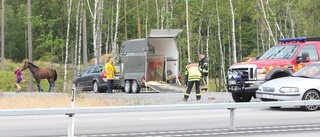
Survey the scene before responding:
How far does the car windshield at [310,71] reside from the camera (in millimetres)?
18109

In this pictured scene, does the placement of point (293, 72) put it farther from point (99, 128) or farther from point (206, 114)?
point (99, 128)

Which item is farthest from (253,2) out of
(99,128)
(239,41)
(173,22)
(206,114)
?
(99,128)

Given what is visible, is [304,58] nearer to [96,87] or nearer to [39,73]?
[96,87]

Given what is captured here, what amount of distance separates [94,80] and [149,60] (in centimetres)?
406

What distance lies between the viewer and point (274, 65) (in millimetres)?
19812

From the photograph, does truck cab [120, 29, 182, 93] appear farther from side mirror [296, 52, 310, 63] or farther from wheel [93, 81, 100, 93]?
side mirror [296, 52, 310, 63]

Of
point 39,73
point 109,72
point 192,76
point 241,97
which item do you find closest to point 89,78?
point 39,73

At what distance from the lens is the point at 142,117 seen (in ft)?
52.6

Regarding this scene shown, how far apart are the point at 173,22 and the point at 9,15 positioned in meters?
31.0

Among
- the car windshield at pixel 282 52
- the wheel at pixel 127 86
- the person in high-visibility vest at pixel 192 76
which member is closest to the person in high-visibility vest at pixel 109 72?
the wheel at pixel 127 86

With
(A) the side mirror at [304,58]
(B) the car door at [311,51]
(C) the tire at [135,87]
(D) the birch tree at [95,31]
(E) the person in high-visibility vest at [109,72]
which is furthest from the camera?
(D) the birch tree at [95,31]

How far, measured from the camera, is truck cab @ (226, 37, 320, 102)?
65.0 ft

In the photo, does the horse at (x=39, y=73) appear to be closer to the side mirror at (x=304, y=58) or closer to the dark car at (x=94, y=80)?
the dark car at (x=94, y=80)

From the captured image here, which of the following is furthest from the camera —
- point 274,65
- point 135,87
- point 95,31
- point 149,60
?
point 95,31
